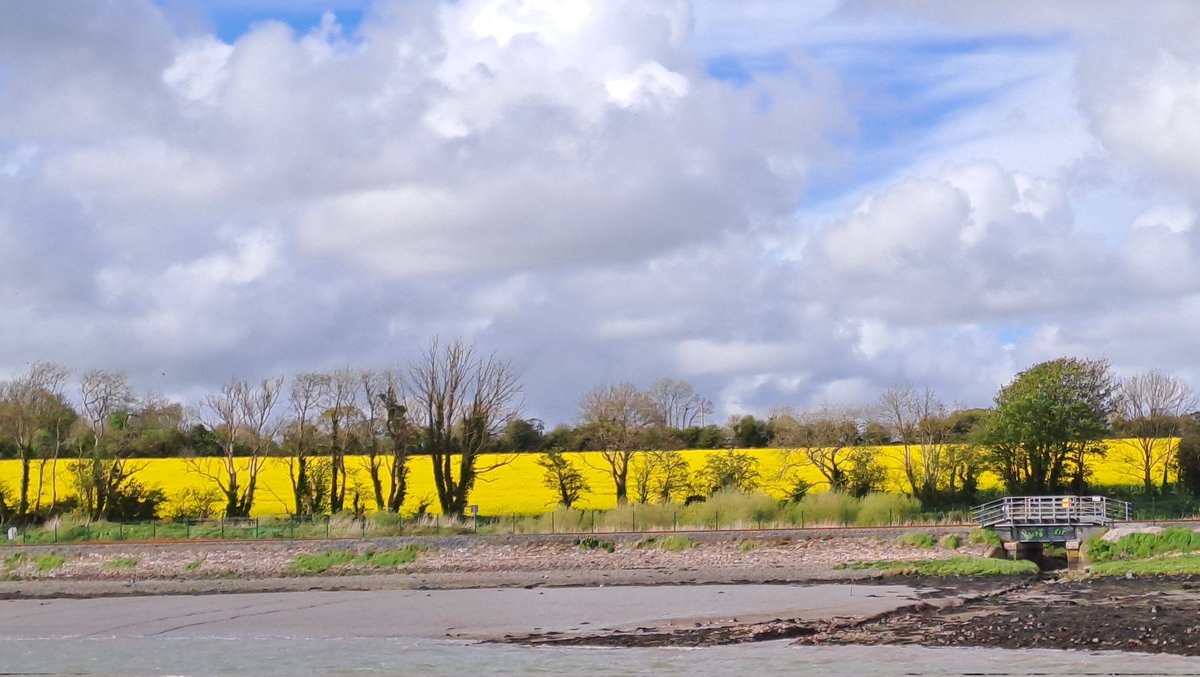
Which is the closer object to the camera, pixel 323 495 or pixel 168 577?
pixel 168 577

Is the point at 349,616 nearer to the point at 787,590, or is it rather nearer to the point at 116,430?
the point at 787,590

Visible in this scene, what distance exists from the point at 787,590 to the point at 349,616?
41.7 ft

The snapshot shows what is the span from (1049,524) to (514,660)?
92.0 feet

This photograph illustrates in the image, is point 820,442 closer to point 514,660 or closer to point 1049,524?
point 1049,524

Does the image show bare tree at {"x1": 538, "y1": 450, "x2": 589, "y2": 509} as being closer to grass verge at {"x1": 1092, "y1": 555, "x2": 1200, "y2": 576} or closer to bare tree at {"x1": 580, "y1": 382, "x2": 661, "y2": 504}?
bare tree at {"x1": 580, "y1": 382, "x2": 661, "y2": 504}

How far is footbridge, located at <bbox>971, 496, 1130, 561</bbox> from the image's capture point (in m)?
47.6

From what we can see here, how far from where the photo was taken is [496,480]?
79.4m

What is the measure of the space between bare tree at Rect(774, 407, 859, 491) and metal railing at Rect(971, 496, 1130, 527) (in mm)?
19290

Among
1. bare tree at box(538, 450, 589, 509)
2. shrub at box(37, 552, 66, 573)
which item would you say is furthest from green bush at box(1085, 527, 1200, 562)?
shrub at box(37, 552, 66, 573)

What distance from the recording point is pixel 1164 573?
128ft

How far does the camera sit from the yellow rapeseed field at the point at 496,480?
71.9 m

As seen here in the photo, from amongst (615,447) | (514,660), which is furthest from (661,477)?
(514,660)

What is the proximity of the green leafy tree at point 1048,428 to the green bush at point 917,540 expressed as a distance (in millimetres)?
19727

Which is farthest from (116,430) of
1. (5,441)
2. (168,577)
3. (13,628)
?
(13,628)
